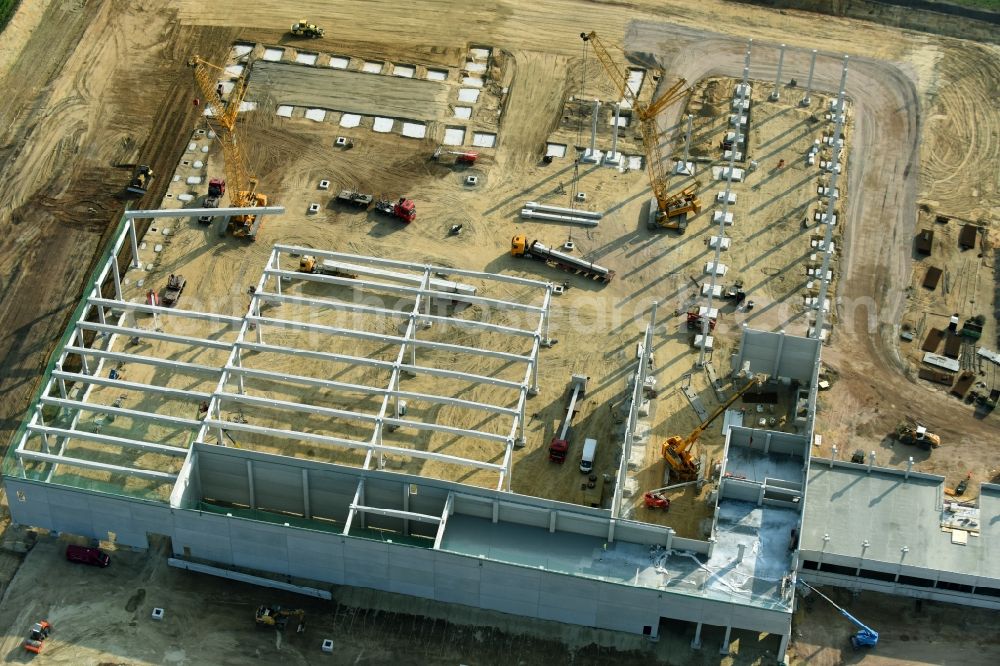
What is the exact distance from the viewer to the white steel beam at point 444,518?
102 m

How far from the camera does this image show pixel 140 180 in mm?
132375

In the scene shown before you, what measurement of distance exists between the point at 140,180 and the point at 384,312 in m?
28.2

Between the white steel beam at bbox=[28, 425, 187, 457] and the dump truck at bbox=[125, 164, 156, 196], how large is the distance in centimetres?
2961

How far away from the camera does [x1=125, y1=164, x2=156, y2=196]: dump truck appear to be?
13225 centimetres

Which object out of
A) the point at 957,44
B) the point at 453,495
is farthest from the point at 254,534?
the point at 957,44

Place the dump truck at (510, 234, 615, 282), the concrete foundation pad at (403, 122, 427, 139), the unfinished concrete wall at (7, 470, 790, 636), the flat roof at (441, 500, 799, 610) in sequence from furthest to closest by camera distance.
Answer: the concrete foundation pad at (403, 122, 427, 139) → the dump truck at (510, 234, 615, 282) → the flat roof at (441, 500, 799, 610) → the unfinished concrete wall at (7, 470, 790, 636)

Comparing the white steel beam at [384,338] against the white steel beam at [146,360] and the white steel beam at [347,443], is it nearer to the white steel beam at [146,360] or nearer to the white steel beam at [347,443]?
the white steel beam at [146,360]

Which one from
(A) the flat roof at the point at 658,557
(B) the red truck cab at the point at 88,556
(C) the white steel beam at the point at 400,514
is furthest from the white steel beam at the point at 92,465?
(A) the flat roof at the point at 658,557

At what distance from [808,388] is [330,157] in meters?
43.3

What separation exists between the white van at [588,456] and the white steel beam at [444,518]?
36.3ft

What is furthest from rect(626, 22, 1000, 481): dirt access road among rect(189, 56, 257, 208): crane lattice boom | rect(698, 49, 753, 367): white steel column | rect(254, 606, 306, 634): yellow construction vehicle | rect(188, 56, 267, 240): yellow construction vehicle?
rect(254, 606, 306, 634): yellow construction vehicle

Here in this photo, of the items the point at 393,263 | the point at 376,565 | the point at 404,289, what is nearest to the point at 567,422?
the point at 404,289

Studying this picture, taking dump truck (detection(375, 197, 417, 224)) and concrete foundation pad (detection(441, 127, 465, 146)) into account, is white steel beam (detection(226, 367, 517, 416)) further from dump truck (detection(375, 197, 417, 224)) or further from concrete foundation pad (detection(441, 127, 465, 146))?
concrete foundation pad (detection(441, 127, 465, 146))

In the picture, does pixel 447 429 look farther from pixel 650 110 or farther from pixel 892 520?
pixel 650 110
